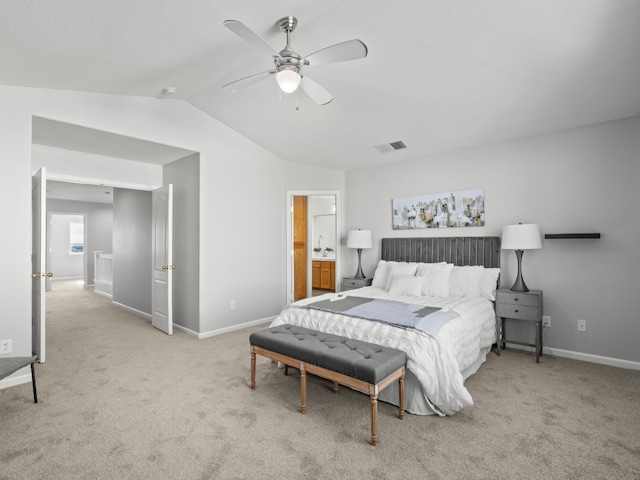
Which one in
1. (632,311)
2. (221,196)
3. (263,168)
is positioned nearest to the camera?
(632,311)

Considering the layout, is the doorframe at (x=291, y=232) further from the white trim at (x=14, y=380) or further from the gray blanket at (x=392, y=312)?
the white trim at (x=14, y=380)

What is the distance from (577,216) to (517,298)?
111 cm

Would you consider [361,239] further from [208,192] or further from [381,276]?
[208,192]

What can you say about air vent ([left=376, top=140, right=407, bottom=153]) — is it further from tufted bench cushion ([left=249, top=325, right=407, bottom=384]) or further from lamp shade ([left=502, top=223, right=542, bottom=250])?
tufted bench cushion ([left=249, top=325, right=407, bottom=384])

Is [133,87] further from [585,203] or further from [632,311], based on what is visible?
[632,311]

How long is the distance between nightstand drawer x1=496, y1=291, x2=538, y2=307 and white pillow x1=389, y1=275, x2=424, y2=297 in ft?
2.84

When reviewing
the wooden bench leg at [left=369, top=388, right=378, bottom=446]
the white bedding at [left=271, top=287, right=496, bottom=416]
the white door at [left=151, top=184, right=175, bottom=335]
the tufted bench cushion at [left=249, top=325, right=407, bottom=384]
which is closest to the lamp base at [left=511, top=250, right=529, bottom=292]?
the white bedding at [left=271, top=287, right=496, bottom=416]

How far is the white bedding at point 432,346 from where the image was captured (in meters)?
2.50

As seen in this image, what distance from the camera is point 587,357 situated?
12.2ft

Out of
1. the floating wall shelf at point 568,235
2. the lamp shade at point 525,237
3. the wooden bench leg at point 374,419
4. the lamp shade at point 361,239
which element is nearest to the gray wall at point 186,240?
the lamp shade at point 361,239

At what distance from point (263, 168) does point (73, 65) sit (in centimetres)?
273

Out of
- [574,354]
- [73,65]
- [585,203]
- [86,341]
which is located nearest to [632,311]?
[574,354]

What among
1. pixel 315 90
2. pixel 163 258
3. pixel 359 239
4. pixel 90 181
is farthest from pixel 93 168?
pixel 359 239

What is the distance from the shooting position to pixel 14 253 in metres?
3.16
